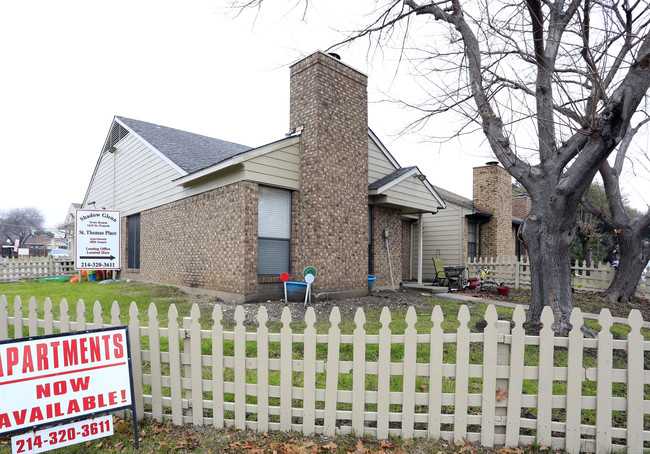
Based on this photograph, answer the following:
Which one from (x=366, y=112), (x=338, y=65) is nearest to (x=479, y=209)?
(x=366, y=112)

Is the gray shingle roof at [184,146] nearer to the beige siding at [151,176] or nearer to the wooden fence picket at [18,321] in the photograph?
the beige siding at [151,176]

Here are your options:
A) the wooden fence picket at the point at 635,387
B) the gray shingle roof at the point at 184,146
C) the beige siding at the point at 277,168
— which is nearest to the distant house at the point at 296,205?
the beige siding at the point at 277,168

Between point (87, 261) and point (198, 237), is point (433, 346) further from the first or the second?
point (87, 261)

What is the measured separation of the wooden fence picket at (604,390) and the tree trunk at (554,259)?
131 inches

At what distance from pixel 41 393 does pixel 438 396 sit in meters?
2.99

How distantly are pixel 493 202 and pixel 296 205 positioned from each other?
12.3 m

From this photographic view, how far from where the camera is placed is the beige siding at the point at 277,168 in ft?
28.5

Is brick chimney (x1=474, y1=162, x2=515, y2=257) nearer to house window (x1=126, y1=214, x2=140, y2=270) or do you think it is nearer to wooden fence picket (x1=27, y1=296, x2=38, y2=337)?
house window (x1=126, y1=214, x2=140, y2=270)

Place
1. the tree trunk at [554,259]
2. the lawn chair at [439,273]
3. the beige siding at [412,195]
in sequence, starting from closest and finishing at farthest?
the tree trunk at [554,259] < the beige siding at [412,195] < the lawn chair at [439,273]

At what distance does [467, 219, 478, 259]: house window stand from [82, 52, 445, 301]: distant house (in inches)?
261

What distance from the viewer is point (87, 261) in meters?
13.8

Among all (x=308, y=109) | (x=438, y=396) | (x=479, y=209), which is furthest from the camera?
(x=479, y=209)

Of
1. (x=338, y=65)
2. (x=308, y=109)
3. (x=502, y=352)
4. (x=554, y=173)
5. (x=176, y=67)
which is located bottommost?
(x=502, y=352)

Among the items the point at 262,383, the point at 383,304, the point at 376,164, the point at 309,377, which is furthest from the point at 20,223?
the point at 309,377
